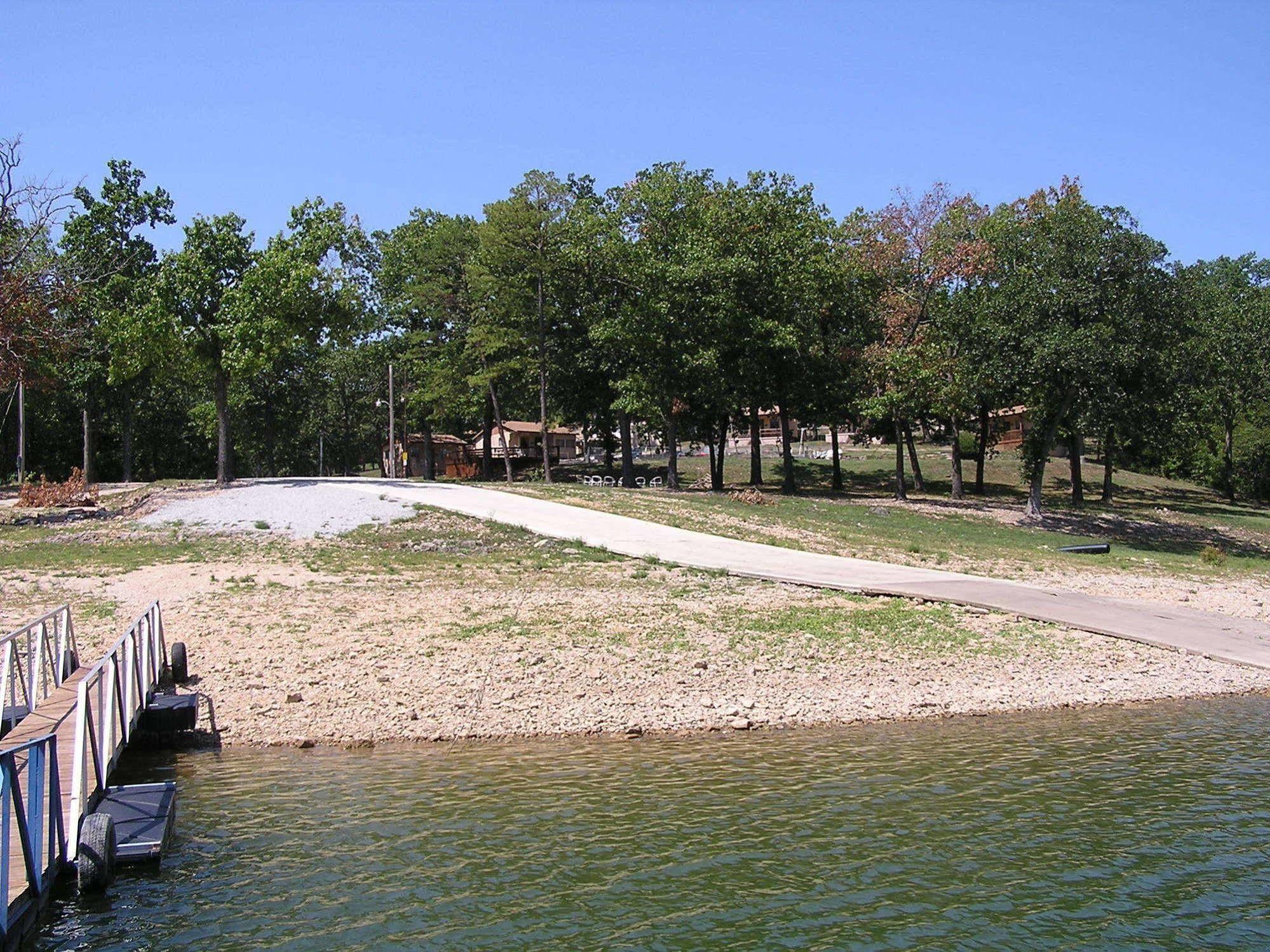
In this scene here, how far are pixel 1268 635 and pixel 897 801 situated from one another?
11.0 meters

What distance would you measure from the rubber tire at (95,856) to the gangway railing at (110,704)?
136 millimetres

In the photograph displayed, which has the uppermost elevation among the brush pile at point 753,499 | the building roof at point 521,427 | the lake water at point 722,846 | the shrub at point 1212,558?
the building roof at point 521,427

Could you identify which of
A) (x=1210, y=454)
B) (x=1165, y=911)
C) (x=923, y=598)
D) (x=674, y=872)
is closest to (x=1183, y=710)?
(x=923, y=598)

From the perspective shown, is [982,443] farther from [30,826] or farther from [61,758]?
[30,826]

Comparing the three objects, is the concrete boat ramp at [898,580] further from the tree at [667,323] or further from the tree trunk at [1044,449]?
the tree trunk at [1044,449]

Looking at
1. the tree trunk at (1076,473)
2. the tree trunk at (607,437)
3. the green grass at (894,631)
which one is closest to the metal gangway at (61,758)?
the green grass at (894,631)

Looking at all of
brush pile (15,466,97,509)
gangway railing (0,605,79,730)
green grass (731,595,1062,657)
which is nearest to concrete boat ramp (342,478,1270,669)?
green grass (731,595,1062,657)

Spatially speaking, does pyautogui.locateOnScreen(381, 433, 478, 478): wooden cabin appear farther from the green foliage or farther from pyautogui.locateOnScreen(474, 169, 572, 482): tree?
pyautogui.locateOnScreen(474, 169, 572, 482): tree

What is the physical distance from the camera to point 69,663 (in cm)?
1277

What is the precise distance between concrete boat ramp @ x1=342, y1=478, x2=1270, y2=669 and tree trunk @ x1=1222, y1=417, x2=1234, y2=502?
4310 cm

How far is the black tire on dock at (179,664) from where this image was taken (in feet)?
44.3

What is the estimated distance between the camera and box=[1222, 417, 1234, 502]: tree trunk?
5778 centimetres

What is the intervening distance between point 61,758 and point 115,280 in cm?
2714

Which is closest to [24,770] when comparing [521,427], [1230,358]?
[1230,358]
